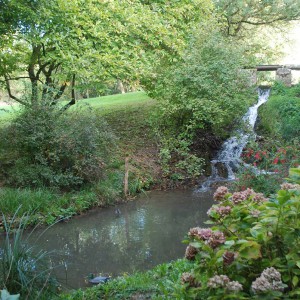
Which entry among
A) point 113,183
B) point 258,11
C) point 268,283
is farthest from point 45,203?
point 258,11

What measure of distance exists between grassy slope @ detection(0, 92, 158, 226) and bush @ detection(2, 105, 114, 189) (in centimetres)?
42

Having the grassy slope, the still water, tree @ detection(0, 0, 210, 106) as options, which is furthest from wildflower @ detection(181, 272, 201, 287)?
tree @ detection(0, 0, 210, 106)

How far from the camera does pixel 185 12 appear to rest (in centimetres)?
1338

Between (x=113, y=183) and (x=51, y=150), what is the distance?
74.5 inches

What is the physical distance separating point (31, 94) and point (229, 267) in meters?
9.19

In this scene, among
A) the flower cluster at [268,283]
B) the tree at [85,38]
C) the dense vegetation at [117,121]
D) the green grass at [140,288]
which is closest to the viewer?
the flower cluster at [268,283]

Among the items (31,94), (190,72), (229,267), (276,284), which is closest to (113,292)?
(229,267)

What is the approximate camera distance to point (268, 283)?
1.81 m

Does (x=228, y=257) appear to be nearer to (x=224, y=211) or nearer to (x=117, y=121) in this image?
(x=224, y=211)

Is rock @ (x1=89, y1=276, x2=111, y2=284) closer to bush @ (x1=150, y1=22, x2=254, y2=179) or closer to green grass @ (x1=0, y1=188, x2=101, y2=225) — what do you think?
green grass @ (x1=0, y1=188, x2=101, y2=225)

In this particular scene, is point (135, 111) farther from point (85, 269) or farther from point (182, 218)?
point (85, 269)

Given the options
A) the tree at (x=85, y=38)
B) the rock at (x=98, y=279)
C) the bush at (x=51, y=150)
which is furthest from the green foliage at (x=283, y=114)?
the rock at (x=98, y=279)

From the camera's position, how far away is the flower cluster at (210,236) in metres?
2.16

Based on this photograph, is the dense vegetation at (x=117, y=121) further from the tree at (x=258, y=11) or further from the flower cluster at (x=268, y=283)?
the tree at (x=258, y=11)
